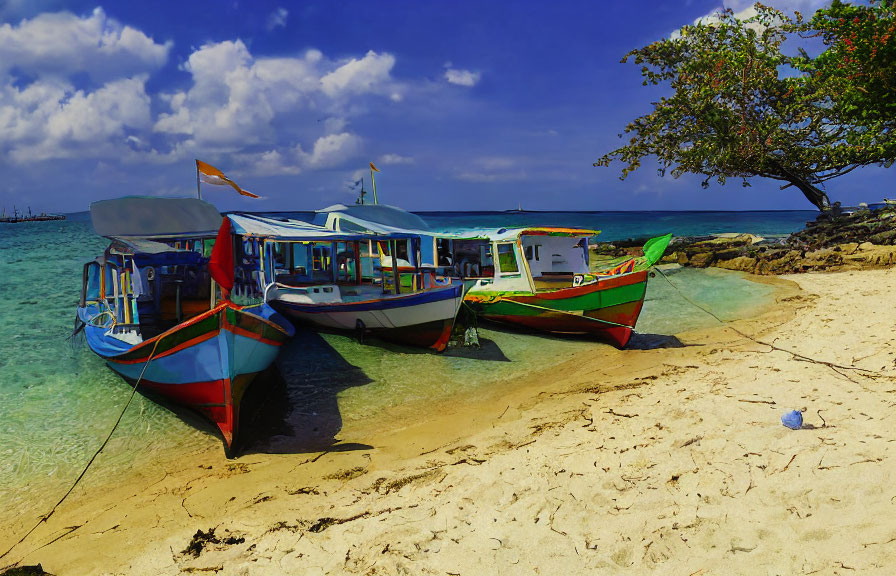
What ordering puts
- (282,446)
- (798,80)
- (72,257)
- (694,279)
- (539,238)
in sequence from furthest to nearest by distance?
(72,257), (798,80), (694,279), (539,238), (282,446)

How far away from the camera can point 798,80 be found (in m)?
23.3

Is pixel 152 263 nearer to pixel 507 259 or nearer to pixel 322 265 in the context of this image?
pixel 322 265

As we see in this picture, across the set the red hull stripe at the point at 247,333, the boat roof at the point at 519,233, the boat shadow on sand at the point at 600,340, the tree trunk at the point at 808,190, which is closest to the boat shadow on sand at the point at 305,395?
the red hull stripe at the point at 247,333

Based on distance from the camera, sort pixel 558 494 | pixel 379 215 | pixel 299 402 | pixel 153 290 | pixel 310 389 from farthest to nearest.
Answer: pixel 379 215 → pixel 153 290 → pixel 310 389 → pixel 299 402 → pixel 558 494

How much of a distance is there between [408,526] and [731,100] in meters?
26.8

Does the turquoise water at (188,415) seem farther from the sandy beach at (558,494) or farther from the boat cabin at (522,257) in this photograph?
the boat cabin at (522,257)

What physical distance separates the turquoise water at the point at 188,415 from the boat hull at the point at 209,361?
54cm

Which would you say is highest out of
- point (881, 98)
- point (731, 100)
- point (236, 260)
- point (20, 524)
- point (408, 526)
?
point (731, 100)

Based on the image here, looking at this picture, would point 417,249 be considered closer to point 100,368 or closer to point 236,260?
point 236,260

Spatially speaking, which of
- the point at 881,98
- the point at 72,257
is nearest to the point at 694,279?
the point at 881,98

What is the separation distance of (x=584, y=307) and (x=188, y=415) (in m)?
8.65

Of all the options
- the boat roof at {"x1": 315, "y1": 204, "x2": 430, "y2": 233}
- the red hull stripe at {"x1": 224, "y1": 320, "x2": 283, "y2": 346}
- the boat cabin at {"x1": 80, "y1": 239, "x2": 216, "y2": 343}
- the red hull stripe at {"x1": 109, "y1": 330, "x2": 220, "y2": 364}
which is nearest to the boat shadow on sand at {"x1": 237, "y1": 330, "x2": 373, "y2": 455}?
the red hull stripe at {"x1": 224, "y1": 320, "x2": 283, "y2": 346}

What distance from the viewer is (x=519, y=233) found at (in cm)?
1343

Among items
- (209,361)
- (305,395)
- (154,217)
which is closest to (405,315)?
(305,395)
